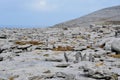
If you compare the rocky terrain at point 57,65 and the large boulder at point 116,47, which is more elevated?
the large boulder at point 116,47

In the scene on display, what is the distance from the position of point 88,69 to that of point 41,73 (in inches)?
132

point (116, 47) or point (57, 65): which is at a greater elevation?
point (116, 47)

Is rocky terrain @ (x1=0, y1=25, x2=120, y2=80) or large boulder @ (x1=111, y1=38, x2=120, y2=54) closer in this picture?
rocky terrain @ (x1=0, y1=25, x2=120, y2=80)

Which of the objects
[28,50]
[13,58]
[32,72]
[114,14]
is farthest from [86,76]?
[114,14]

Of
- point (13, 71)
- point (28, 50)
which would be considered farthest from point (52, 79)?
point (28, 50)

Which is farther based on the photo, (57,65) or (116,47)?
(116,47)

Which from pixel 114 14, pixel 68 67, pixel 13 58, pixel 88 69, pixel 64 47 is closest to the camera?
pixel 88 69

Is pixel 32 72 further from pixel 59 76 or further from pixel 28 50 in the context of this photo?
pixel 28 50

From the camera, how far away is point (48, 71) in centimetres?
2500

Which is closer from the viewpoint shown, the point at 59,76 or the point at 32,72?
the point at 59,76

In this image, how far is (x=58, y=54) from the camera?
34.9 meters

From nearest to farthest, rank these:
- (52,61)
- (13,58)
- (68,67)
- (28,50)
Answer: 1. (68,67)
2. (52,61)
3. (13,58)
4. (28,50)

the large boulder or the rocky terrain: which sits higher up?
the large boulder

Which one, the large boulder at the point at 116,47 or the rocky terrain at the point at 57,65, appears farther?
Answer: the large boulder at the point at 116,47
